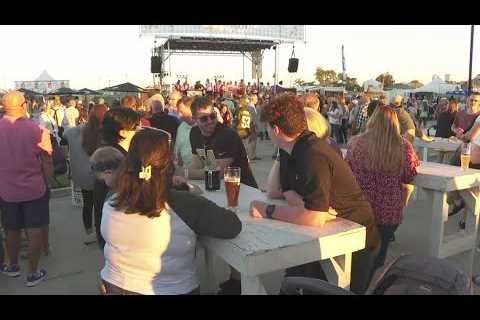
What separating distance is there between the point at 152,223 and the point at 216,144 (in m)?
1.43

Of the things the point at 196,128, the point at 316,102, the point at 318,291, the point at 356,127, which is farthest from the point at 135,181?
the point at 356,127

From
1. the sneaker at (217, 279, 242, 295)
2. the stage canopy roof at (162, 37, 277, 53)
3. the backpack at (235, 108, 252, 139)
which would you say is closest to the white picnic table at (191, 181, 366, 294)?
the sneaker at (217, 279, 242, 295)

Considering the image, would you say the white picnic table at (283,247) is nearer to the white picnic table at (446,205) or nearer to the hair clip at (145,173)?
the hair clip at (145,173)

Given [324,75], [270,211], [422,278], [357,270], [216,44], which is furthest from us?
[324,75]

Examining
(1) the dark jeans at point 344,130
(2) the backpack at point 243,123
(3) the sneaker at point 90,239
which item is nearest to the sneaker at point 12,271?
(3) the sneaker at point 90,239

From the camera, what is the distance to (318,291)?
1.43 m

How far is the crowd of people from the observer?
1.86 m

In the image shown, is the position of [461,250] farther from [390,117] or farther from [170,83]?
[170,83]

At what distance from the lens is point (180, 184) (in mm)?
2643

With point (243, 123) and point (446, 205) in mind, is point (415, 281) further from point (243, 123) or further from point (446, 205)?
point (243, 123)

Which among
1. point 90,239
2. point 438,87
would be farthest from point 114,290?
point 438,87

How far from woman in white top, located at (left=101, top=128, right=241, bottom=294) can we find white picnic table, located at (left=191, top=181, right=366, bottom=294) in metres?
0.11

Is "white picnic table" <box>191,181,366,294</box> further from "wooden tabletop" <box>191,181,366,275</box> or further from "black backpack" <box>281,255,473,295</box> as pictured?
"black backpack" <box>281,255,473,295</box>
